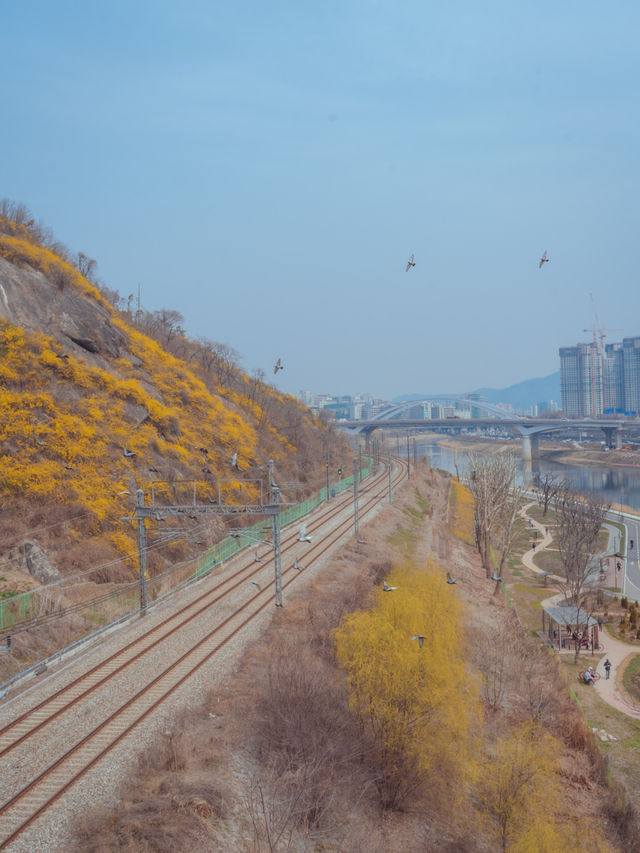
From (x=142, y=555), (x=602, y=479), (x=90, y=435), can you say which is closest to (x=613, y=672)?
(x=142, y=555)

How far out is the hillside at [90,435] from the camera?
31125 mm

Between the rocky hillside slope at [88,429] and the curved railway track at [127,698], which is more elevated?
the rocky hillside slope at [88,429]

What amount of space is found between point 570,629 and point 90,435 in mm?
27470

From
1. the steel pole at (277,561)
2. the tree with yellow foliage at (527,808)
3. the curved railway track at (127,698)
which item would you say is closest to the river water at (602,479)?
the curved railway track at (127,698)

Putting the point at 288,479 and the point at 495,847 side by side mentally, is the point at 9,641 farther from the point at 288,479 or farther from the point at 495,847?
the point at 288,479

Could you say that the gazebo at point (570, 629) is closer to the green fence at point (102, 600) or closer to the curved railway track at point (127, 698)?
the curved railway track at point (127, 698)

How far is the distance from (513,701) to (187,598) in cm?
1387

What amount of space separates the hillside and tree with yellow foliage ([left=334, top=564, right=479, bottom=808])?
33.8 feet

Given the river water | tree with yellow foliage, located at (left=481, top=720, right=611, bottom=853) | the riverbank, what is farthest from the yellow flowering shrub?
the riverbank

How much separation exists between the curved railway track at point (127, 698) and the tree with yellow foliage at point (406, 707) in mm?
5530

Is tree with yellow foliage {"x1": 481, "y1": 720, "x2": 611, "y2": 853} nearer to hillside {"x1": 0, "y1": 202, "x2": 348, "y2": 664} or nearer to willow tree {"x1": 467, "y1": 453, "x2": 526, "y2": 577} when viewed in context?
hillside {"x1": 0, "y1": 202, "x2": 348, "y2": 664}

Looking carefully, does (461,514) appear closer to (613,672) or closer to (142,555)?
(613,672)

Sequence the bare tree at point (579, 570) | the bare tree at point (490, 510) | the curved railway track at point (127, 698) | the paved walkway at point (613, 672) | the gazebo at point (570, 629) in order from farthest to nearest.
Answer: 1. the bare tree at point (490, 510)
2. the bare tree at point (579, 570)
3. the gazebo at point (570, 629)
4. the paved walkway at point (613, 672)
5. the curved railway track at point (127, 698)

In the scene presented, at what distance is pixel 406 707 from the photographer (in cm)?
1678
